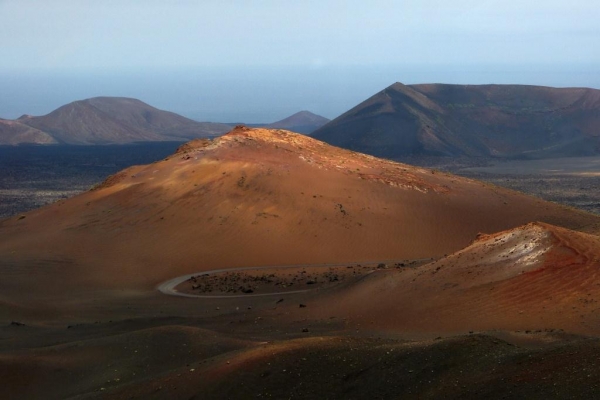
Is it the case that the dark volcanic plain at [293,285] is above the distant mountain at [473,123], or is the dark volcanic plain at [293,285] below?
below

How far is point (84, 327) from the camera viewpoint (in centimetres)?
1858

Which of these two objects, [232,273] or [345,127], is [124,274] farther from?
[345,127]

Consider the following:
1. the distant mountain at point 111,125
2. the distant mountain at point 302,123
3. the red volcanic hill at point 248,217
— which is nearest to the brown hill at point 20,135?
the distant mountain at point 111,125

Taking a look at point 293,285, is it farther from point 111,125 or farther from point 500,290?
point 111,125

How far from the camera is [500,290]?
53.1 feet

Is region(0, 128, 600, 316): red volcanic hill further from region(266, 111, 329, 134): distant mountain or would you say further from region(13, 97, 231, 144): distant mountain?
region(266, 111, 329, 134): distant mountain

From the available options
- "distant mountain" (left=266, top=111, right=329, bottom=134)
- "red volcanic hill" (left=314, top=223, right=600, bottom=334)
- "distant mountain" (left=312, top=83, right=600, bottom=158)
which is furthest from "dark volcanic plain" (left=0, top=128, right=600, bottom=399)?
"distant mountain" (left=266, top=111, right=329, bottom=134)

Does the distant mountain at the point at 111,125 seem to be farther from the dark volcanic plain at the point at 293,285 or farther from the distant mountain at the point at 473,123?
the dark volcanic plain at the point at 293,285

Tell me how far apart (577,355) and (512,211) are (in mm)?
23978

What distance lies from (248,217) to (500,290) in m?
15.7

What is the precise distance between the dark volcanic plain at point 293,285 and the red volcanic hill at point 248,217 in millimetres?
94

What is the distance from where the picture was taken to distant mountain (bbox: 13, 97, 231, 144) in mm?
110750

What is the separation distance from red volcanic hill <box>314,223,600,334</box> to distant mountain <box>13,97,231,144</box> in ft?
302

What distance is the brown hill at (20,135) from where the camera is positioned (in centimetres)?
10500
